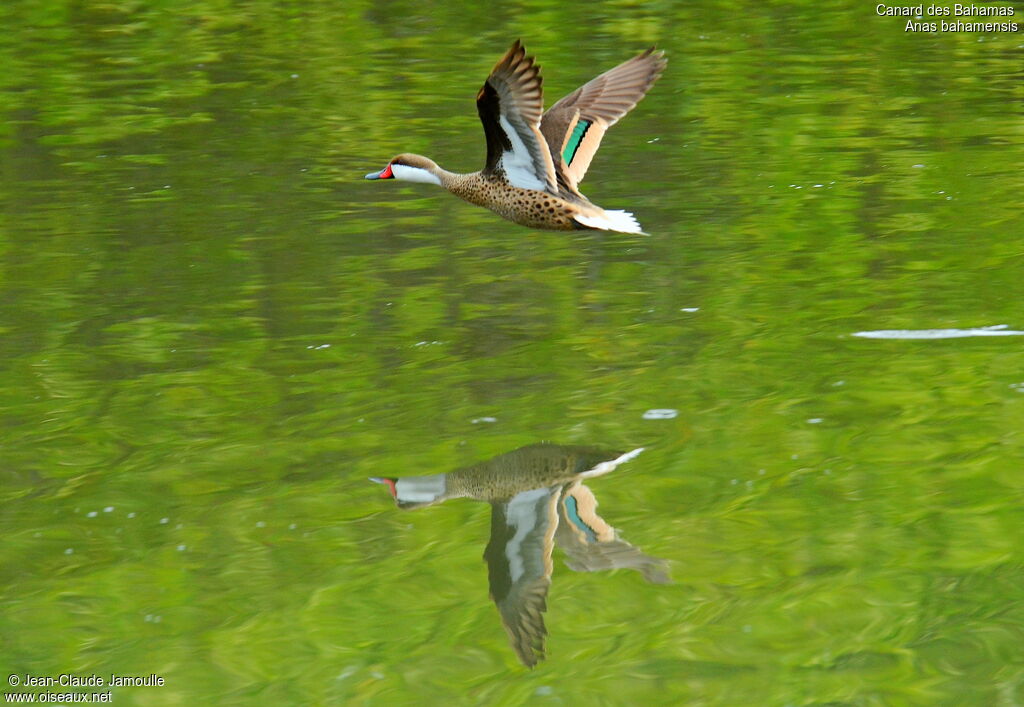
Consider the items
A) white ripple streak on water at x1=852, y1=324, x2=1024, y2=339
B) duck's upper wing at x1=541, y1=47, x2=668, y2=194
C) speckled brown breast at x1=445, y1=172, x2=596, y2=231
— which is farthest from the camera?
duck's upper wing at x1=541, y1=47, x2=668, y2=194

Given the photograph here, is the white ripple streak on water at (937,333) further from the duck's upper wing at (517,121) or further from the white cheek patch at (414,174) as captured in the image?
the white cheek patch at (414,174)

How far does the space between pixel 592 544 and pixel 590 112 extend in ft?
12.3

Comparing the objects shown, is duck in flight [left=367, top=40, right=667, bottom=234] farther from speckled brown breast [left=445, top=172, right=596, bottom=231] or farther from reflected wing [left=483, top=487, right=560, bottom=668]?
reflected wing [left=483, top=487, right=560, bottom=668]

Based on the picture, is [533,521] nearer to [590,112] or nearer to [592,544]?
[592,544]

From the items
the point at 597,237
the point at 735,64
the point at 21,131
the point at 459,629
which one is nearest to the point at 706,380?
the point at 459,629

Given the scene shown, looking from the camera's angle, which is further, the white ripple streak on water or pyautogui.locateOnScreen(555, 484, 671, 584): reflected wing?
the white ripple streak on water

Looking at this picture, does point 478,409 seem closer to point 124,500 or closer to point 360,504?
point 360,504

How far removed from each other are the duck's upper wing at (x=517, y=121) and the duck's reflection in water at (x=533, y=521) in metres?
1.64

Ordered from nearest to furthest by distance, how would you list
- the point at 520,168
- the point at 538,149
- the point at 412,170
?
the point at 538,149
the point at 520,168
the point at 412,170

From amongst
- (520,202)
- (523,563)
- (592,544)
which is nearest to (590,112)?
(520,202)

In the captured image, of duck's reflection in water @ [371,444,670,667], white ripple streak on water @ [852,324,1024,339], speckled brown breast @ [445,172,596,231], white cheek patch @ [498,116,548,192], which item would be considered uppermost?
white cheek patch @ [498,116,548,192]

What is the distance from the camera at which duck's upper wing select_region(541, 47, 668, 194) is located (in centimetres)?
833

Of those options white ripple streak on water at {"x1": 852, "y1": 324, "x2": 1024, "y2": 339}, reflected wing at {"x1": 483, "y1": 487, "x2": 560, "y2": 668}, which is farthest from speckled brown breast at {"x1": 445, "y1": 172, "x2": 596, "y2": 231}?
reflected wing at {"x1": 483, "y1": 487, "x2": 560, "y2": 668}

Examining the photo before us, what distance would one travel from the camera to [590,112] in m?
8.52
